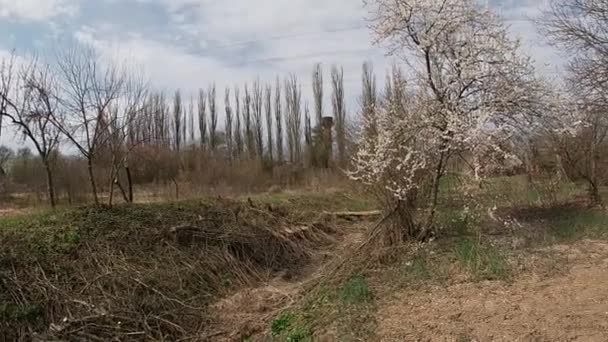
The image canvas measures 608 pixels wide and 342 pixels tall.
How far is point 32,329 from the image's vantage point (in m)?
8.72

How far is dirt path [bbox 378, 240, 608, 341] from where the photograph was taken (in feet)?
20.8

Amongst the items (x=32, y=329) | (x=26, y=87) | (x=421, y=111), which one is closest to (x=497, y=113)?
(x=421, y=111)

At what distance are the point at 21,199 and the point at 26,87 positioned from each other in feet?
22.6

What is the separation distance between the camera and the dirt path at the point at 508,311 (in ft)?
20.8

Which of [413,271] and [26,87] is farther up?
[26,87]

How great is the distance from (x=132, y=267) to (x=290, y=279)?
3.34 metres

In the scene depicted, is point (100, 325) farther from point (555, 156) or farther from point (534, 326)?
point (555, 156)

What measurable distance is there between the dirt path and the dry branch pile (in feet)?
11.5

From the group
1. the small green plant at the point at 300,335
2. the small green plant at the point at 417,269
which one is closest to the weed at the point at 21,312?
the small green plant at the point at 300,335

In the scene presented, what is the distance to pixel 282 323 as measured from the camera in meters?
8.33

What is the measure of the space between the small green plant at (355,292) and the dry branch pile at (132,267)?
238 cm

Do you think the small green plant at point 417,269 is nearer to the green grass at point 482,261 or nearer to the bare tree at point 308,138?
the green grass at point 482,261

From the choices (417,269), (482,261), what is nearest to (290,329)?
(417,269)

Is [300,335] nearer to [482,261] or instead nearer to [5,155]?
[482,261]
